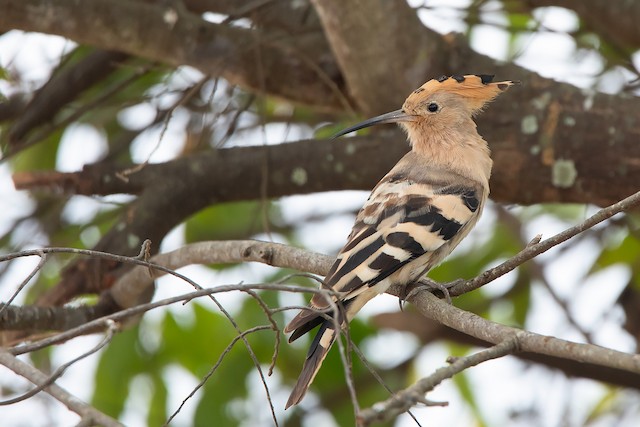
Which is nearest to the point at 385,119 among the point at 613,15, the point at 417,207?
the point at 417,207

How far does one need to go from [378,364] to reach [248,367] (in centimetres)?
79

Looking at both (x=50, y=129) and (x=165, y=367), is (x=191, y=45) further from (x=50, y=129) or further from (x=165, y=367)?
(x=165, y=367)

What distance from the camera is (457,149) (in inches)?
138

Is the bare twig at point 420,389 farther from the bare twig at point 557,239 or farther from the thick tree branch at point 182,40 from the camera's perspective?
the thick tree branch at point 182,40

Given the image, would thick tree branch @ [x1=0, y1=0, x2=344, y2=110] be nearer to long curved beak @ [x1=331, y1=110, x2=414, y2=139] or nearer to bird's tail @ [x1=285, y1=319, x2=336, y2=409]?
long curved beak @ [x1=331, y1=110, x2=414, y2=139]

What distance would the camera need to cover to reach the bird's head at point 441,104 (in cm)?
353

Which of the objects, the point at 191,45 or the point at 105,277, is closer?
the point at 105,277

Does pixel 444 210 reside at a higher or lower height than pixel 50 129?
lower

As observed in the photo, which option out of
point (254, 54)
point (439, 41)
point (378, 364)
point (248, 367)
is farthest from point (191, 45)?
A: point (378, 364)

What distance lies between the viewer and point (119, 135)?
4.62 metres

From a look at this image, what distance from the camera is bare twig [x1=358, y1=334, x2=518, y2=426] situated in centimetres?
147

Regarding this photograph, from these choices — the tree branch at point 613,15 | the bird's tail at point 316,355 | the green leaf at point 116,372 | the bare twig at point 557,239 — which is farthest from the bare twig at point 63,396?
the tree branch at point 613,15

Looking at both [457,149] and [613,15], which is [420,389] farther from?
[613,15]

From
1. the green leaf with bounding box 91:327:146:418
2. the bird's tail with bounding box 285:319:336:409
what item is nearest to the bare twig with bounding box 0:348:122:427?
the bird's tail with bounding box 285:319:336:409
